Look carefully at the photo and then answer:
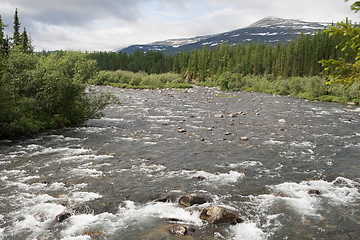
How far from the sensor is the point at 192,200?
10.0 metres

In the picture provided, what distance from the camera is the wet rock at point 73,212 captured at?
29.0 ft

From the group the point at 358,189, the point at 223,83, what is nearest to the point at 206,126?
the point at 358,189

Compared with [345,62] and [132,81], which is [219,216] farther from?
[132,81]

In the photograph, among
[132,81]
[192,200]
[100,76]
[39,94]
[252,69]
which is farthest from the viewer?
[252,69]

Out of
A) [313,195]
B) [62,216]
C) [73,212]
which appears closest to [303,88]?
[313,195]

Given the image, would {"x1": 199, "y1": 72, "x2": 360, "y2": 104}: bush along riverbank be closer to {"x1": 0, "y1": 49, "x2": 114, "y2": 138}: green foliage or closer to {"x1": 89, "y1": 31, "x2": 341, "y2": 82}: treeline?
{"x1": 89, "y1": 31, "x2": 341, "y2": 82}: treeline

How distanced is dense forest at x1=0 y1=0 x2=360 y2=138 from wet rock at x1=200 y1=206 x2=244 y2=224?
5.04 m

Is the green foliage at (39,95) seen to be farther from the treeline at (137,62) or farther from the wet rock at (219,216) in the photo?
the treeline at (137,62)

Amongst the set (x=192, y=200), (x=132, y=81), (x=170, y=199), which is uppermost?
(x=132, y=81)

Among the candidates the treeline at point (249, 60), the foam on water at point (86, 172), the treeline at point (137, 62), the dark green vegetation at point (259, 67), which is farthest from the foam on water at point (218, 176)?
the treeline at point (137, 62)

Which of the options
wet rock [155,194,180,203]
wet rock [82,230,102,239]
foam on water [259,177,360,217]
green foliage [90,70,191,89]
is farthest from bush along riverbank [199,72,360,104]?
wet rock [82,230,102,239]

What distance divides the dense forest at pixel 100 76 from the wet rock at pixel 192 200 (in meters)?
5.55

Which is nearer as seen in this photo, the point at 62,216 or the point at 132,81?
the point at 62,216

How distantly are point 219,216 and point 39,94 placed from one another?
58.0ft
